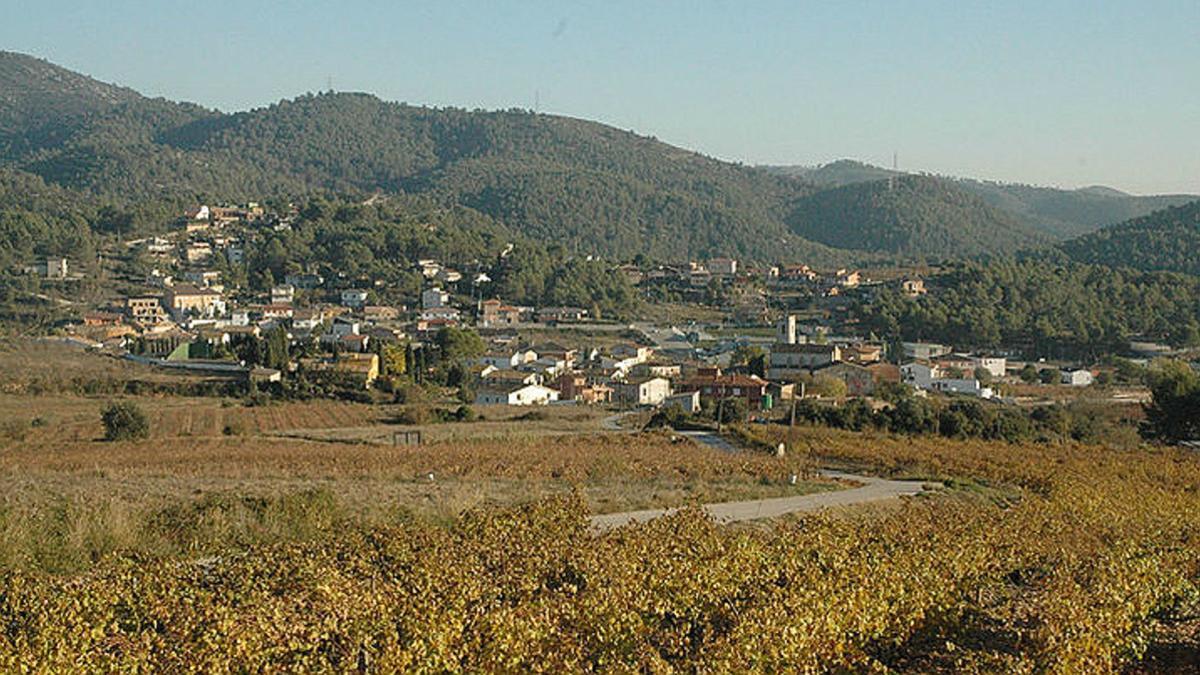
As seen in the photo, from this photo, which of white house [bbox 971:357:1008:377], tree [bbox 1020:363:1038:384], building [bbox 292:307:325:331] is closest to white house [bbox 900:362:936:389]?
white house [bbox 971:357:1008:377]

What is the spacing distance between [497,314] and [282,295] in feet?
51.0

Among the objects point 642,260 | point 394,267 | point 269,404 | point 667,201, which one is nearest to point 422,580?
point 269,404

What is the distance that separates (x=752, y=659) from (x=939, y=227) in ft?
565

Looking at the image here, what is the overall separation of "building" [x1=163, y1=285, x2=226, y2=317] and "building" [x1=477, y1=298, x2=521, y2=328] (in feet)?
52.7

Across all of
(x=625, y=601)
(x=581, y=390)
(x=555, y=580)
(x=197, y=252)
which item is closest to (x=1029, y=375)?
(x=581, y=390)

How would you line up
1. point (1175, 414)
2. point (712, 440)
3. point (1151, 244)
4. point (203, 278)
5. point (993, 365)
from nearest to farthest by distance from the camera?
point (712, 440) → point (1175, 414) → point (993, 365) → point (203, 278) → point (1151, 244)

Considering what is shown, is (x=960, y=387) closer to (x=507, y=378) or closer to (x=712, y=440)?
(x=507, y=378)

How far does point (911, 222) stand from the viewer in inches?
6831

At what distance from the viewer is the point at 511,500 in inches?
635

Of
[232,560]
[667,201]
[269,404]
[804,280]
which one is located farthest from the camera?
[667,201]

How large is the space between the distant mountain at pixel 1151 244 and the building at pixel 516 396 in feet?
248

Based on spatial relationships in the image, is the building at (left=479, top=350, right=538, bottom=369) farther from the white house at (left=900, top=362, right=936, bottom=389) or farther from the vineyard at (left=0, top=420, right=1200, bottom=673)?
the vineyard at (left=0, top=420, right=1200, bottom=673)

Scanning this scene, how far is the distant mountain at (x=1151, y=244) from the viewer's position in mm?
106062

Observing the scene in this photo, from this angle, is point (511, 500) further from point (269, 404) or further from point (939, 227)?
point (939, 227)
